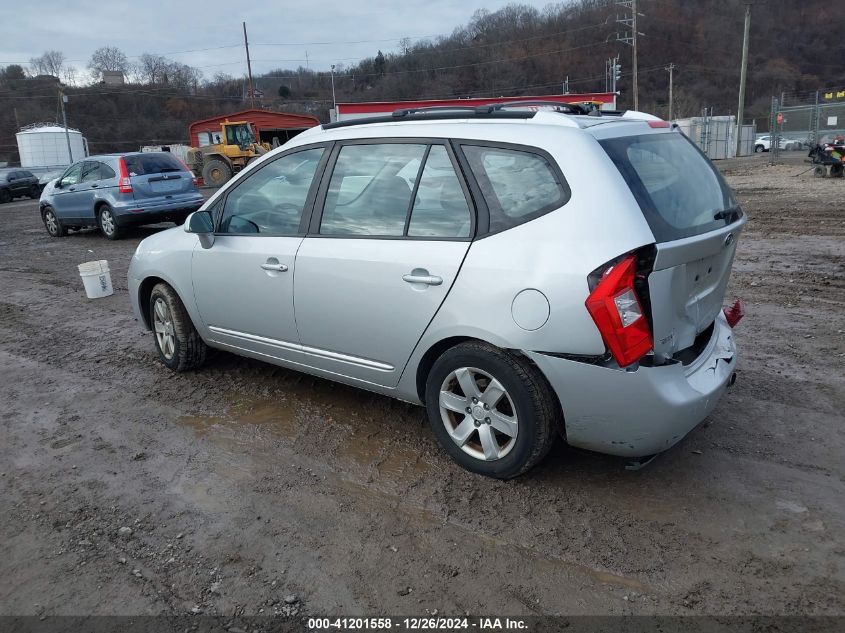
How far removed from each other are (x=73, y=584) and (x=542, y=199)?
8.65 ft

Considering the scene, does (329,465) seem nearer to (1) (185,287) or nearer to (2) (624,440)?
(2) (624,440)

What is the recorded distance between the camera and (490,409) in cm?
321

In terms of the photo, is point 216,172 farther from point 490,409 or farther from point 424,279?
point 490,409

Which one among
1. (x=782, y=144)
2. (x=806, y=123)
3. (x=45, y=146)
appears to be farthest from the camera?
(x=45, y=146)

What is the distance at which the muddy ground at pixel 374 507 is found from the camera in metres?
2.62

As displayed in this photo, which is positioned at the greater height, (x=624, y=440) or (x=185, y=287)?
(x=185, y=287)

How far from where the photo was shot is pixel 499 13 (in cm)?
10925

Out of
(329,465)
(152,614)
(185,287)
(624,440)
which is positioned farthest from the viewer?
(185,287)

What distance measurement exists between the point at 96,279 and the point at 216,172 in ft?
72.2

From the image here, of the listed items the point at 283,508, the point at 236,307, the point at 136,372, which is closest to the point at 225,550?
the point at 283,508

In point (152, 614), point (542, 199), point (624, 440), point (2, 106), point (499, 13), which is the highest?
point (499, 13)

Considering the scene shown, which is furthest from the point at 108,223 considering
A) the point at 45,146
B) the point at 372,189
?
the point at 45,146

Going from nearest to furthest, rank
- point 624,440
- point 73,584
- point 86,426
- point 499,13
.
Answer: point 73,584 < point 624,440 < point 86,426 < point 499,13

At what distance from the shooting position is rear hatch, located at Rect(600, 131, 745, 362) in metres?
2.89
